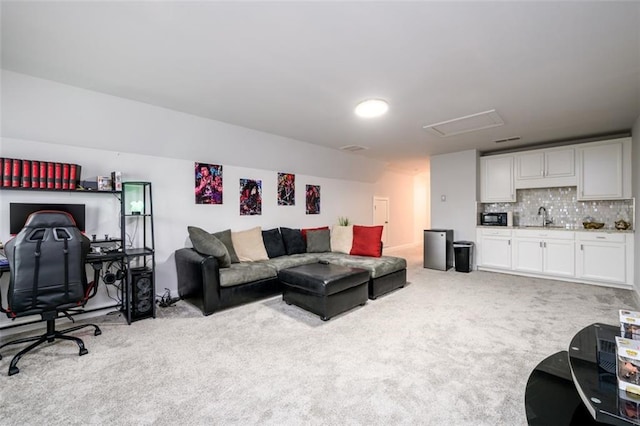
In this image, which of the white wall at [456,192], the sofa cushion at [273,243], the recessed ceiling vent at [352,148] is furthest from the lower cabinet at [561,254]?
the sofa cushion at [273,243]

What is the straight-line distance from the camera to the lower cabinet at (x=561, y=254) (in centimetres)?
429

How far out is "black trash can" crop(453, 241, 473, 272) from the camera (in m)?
5.48

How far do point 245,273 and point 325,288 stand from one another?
1170 millimetres

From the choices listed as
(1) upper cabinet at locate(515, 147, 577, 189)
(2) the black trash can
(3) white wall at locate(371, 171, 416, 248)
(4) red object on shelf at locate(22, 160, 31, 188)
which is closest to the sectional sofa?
(4) red object on shelf at locate(22, 160, 31, 188)

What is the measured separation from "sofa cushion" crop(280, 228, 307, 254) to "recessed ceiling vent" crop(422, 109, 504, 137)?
2868mm

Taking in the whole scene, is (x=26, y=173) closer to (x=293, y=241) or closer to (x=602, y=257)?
(x=293, y=241)

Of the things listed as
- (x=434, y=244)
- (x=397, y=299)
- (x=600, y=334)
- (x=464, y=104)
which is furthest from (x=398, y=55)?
(x=434, y=244)

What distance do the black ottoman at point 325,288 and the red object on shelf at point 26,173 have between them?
2.79 meters

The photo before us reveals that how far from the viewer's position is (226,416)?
1653mm

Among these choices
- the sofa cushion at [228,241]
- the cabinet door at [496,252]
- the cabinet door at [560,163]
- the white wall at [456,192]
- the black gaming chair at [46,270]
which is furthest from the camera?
the white wall at [456,192]

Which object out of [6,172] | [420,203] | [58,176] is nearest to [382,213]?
[420,203]

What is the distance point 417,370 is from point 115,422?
79.5 inches

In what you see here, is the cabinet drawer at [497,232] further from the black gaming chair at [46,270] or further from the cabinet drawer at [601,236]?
the black gaming chair at [46,270]

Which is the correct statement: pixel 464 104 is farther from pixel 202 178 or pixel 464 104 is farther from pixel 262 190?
pixel 202 178
